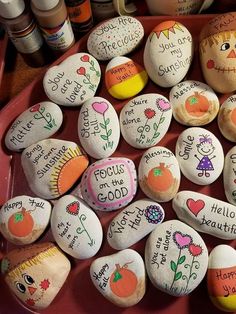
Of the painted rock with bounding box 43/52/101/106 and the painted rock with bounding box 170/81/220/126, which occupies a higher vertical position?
the painted rock with bounding box 43/52/101/106

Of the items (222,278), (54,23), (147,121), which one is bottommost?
(222,278)

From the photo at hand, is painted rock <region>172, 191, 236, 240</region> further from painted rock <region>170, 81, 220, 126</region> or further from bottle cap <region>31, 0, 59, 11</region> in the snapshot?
bottle cap <region>31, 0, 59, 11</region>

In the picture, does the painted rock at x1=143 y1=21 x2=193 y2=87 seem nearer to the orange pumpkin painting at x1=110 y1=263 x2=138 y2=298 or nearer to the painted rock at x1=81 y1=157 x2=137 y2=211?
the painted rock at x1=81 y1=157 x2=137 y2=211

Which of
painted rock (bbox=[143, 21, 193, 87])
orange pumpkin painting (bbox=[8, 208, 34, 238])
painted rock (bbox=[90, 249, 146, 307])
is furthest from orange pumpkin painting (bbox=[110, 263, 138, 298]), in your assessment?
painted rock (bbox=[143, 21, 193, 87])

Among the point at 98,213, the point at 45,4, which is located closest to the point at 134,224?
the point at 98,213

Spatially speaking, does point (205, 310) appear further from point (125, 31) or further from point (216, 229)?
point (125, 31)

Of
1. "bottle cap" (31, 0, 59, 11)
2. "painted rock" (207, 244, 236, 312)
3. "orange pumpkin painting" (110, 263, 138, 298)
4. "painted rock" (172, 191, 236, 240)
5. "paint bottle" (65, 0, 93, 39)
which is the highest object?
"bottle cap" (31, 0, 59, 11)

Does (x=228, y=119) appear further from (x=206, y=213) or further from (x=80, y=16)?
(x=80, y=16)
